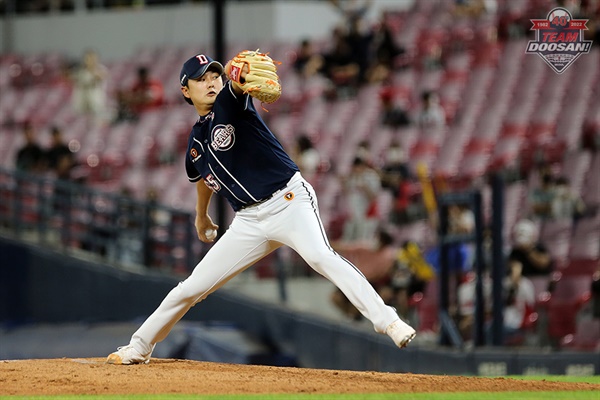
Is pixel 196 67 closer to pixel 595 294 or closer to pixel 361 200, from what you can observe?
pixel 595 294

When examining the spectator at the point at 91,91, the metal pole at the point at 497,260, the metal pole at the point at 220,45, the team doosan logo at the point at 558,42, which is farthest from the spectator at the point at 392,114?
the team doosan logo at the point at 558,42

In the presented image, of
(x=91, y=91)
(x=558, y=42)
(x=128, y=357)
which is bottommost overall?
(x=91, y=91)

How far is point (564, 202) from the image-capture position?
471 inches

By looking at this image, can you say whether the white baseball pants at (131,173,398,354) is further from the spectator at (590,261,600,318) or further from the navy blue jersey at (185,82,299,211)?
the spectator at (590,261,600,318)

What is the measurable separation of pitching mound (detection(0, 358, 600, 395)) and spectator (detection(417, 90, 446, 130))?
27.5ft

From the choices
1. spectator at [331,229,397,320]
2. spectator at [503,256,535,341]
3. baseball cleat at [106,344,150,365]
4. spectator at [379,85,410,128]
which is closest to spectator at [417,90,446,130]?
spectator at [379,85,410,128]

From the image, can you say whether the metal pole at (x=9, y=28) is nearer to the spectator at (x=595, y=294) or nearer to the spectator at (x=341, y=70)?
the spectator at (x=341, y=70)

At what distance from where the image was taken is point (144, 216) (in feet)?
46.3

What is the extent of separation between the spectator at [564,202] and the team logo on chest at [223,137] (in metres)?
5.75

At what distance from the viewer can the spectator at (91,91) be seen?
19.1 m

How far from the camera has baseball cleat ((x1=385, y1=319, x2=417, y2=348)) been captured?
6.61 m

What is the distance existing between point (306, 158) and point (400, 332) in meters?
8.02

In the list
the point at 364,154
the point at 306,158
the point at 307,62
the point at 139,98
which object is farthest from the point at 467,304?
the point at 139,98

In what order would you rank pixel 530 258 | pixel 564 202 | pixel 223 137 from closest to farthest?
pixel 223 137 < pixel 530 258 < pixel 564 202
